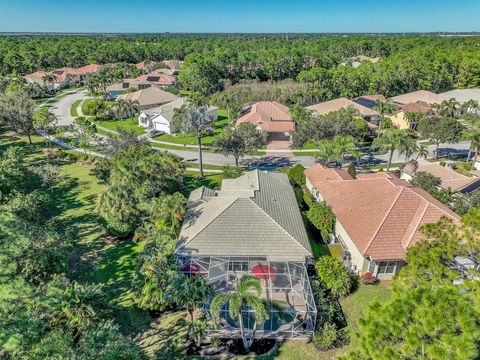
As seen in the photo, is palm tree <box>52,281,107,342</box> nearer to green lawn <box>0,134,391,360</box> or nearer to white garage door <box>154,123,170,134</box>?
green lawn <box>0,134,391,360</box>

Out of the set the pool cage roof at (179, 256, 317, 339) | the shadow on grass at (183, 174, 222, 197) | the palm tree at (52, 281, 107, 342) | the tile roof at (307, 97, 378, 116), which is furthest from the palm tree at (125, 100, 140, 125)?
the palm tree at (52, 281, 107, 342)

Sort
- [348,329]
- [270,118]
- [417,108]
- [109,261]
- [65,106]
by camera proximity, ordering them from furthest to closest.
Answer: [65,106], [417,108], [270,118], [109,261], [348,329]

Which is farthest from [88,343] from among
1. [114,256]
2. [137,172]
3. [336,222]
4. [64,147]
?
[64,147]

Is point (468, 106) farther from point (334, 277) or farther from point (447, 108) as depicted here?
point (334, 277)

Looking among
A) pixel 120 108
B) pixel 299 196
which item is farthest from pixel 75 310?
pixel 120 108

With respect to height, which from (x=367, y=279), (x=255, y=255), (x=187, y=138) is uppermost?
(x=255, y=255)

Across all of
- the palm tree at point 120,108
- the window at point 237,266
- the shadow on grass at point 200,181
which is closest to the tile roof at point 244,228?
the window at point 237,266

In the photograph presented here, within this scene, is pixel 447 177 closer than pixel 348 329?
No

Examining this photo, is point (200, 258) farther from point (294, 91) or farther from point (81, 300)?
point (294, 91)

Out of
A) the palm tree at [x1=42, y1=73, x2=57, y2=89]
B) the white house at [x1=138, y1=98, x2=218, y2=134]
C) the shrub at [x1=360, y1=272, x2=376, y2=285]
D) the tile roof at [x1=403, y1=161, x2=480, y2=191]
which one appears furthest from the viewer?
the palm tree at [x1=42, y1=73, x2=57, y2=89]
